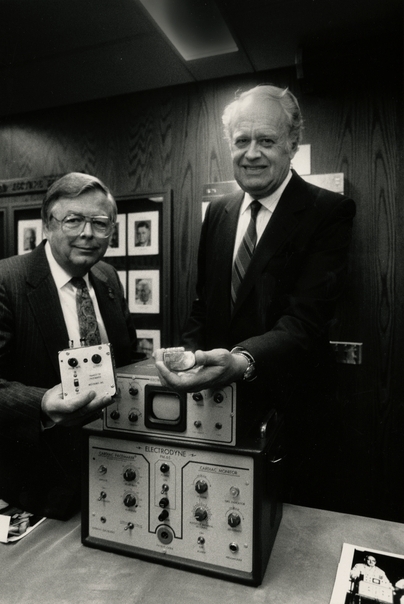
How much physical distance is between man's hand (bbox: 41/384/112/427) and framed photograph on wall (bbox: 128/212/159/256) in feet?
5.21

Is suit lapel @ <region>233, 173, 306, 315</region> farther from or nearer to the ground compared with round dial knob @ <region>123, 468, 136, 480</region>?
farther from the ground

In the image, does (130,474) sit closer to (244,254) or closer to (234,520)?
(234,520)

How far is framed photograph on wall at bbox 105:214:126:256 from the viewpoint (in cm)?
264

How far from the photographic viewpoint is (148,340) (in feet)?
8.48

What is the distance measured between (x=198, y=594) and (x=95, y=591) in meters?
0.21

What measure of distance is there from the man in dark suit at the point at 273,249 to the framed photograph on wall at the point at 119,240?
1079mm

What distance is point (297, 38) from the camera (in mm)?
1980

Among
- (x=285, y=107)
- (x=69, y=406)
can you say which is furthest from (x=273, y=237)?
(x=69, y=406)

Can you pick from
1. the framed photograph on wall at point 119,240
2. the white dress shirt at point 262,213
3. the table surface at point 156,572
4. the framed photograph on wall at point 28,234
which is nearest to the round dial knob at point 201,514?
the table surface at point 156,572

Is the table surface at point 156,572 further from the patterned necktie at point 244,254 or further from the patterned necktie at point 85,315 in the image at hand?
the patterned necktie at point 244,254

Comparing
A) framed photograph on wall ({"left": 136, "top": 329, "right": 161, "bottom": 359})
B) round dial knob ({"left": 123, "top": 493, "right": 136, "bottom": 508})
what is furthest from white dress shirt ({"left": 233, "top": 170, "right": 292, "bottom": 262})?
framed photograph on wall ({"left": 136, "top": 329, "right": 161, "bottom": 359})

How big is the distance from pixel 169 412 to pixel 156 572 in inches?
13.9

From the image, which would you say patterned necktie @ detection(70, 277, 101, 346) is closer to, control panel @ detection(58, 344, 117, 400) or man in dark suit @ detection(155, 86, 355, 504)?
man in dark suit @ detection(155, 86, 355, 504)

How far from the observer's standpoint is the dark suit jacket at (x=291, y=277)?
55.5 inches
